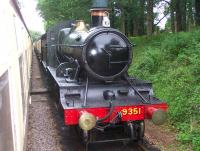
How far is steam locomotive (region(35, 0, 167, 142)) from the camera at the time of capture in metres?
6.64

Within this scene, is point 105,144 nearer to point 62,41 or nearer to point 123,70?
point 123,70

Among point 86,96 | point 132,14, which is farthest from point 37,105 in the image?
point 132,14

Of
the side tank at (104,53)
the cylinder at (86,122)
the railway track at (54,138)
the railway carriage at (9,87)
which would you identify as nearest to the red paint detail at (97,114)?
the cylinder at (86,122)

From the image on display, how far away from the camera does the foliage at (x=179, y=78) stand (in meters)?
8.02

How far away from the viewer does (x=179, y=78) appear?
10.5 metres

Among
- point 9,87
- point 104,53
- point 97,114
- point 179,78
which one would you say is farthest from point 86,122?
point 179,78

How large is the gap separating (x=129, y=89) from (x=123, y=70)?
1.41 feet

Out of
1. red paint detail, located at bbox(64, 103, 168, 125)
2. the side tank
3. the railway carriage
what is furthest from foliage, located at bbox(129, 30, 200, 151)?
the railway carriage

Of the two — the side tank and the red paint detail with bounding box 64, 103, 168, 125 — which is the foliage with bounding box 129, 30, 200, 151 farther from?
the side tank

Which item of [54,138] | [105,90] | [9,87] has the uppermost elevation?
[9,87]

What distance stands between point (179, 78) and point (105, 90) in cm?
397

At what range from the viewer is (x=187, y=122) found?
818cm

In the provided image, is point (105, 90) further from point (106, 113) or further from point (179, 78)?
point (179, 78)

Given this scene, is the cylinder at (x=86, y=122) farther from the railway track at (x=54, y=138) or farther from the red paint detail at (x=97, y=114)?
the railway track at (x=54, y=138)
